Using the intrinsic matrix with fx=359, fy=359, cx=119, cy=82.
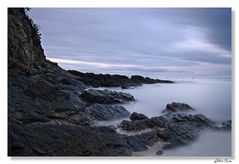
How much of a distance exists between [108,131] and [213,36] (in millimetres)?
1557

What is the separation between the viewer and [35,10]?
3990 millimetres

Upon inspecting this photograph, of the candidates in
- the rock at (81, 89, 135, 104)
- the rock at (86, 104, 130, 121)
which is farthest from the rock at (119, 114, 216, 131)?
the rock at (81, 89, 135, 104)

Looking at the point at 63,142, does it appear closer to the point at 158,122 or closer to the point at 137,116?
the point at 137,116

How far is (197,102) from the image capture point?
156 inches

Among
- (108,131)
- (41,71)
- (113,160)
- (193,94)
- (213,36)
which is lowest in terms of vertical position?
(113,160)

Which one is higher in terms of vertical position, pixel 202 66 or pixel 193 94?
pixel 202 66

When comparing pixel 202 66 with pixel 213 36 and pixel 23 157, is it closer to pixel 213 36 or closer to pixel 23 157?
pixel 213 36

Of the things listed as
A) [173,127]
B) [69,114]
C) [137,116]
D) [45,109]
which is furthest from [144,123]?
[45,109]

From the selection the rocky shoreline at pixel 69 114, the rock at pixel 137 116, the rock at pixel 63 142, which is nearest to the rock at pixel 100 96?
the rocky shoreline at pixel 69 114

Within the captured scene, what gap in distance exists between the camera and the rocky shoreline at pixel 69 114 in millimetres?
3811

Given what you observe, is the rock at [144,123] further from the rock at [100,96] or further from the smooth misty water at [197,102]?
the rock at [100,96]

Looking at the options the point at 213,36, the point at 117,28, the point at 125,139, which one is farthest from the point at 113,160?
the point at 213,36

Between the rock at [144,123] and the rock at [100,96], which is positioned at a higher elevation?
the rock at [100,96]

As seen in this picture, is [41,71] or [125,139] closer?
[125,139]
